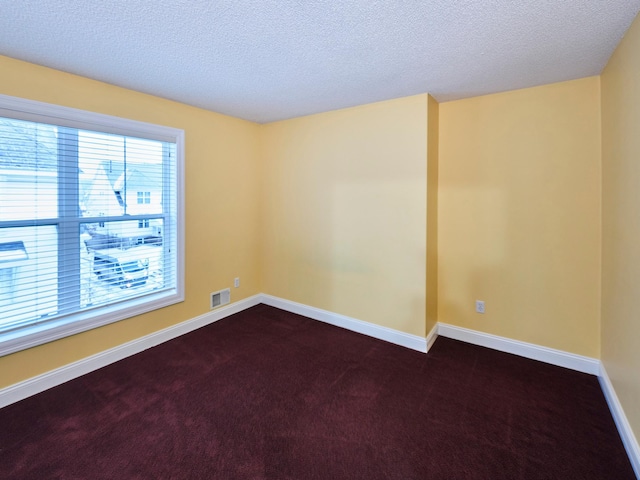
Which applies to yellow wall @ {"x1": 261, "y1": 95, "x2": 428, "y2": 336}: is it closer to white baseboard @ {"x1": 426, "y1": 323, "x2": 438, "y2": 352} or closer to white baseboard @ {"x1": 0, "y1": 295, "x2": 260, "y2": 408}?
white baseboard @ {"x1": 426, "y1": 323, "x2": 438, "y2": 352}

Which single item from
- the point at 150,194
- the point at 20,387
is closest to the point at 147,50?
the point at 150,194

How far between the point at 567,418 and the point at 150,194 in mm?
3773

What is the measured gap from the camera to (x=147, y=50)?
75.9 inches

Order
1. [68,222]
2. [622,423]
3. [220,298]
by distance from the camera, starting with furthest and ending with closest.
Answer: [220,298]
[68,222]
[622,423]

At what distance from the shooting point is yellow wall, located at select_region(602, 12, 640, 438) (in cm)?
164

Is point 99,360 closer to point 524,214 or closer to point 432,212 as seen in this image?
point 432,212

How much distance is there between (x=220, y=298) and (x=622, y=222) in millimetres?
3631

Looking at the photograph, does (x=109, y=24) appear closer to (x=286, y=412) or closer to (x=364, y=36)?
(x=364, y=36)

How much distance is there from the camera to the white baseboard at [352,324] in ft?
9.30

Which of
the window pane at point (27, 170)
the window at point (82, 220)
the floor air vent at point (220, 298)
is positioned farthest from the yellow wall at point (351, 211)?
the window pane at point (27, 170)

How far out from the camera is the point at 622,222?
6.10ft

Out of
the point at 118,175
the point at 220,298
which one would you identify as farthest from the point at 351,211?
the point at 118,175

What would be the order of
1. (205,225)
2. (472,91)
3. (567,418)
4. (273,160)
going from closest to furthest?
(567,418), (472,91), (205,225), (273,160)

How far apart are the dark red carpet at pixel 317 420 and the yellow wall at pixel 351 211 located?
659 millimetres
